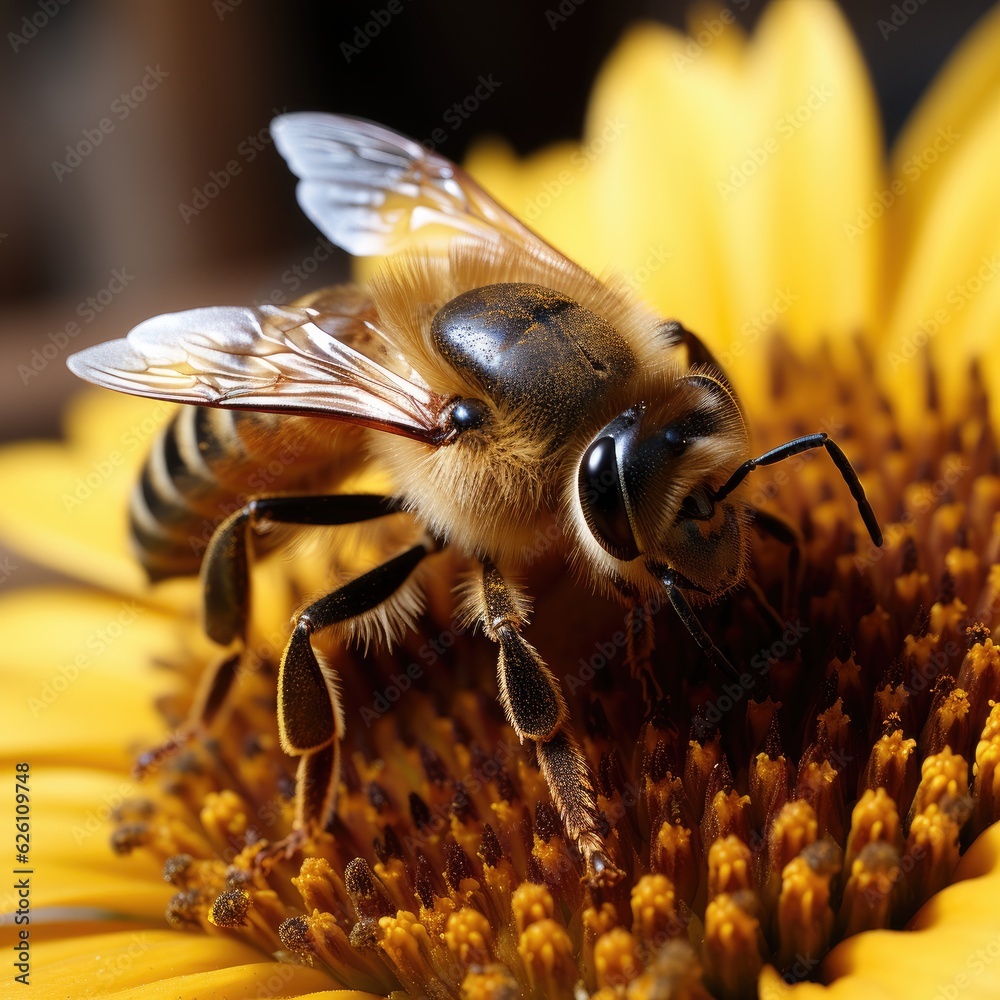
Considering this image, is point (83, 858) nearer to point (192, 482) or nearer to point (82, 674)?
point (82, 674)

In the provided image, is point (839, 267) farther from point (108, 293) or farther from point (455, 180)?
point (108, 293)

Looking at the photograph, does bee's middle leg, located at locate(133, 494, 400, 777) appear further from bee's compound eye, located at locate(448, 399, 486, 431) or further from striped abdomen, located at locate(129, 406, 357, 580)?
bee's compound eye, located at locate(448, 399, 486, 431)

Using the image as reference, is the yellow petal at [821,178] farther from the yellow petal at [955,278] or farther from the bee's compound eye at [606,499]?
the bee's compound eye at [606,499]

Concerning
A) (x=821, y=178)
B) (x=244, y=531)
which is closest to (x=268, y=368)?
(x=244, y=531)

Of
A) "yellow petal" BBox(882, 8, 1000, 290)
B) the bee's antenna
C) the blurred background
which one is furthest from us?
the blurred background

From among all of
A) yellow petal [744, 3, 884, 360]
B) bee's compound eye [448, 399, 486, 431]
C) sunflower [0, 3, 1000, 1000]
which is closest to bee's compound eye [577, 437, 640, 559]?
bee's compound eye [448, 399, 486, 431]

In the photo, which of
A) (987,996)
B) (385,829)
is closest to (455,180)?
(385,829)

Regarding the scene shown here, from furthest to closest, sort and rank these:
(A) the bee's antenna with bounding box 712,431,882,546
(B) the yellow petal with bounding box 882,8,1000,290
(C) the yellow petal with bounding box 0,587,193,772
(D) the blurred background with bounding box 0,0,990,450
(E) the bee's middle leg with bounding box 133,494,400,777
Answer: (D) the blurred background with bounding box 0,0,990,450
(B) the yellow petal with bounding box 882,8,1000,290
(C) the yellow petal with bounding box 0,587,193,772
(E) the bee's middle leg with bounding box 133,494,400,777
(A) the bee's antenna with bounding box 712,431,882,546
